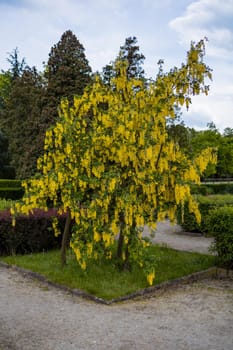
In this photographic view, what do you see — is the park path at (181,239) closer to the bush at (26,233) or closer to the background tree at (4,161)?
the bush at (26,233)

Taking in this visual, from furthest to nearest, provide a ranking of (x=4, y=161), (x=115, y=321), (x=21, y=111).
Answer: (x=4, y=161)
(x=21, y=111)
(x=115, y=321)

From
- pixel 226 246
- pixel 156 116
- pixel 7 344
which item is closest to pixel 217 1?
pixel 156 116

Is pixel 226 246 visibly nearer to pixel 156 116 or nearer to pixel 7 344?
pixel 156 116

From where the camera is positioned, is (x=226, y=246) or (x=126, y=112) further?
(x=226, y=246)

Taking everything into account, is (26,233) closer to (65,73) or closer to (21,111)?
(65,73)

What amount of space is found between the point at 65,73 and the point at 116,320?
16027 millimetres

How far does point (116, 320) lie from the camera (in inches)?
189

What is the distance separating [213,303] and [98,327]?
1.89 metres

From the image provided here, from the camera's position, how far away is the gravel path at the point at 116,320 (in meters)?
4.15

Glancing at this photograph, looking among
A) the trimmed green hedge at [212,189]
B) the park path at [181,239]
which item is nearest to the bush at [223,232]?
the park path at [181,239]

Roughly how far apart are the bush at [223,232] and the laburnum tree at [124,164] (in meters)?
0.95

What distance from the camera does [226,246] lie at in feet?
23.4

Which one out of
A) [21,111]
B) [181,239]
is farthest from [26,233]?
[21,111]

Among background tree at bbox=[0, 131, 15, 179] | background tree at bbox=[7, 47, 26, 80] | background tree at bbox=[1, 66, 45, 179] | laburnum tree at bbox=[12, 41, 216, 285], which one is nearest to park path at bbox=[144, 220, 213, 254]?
laburnum tree at bbox=[12, 41, 216, 285]
